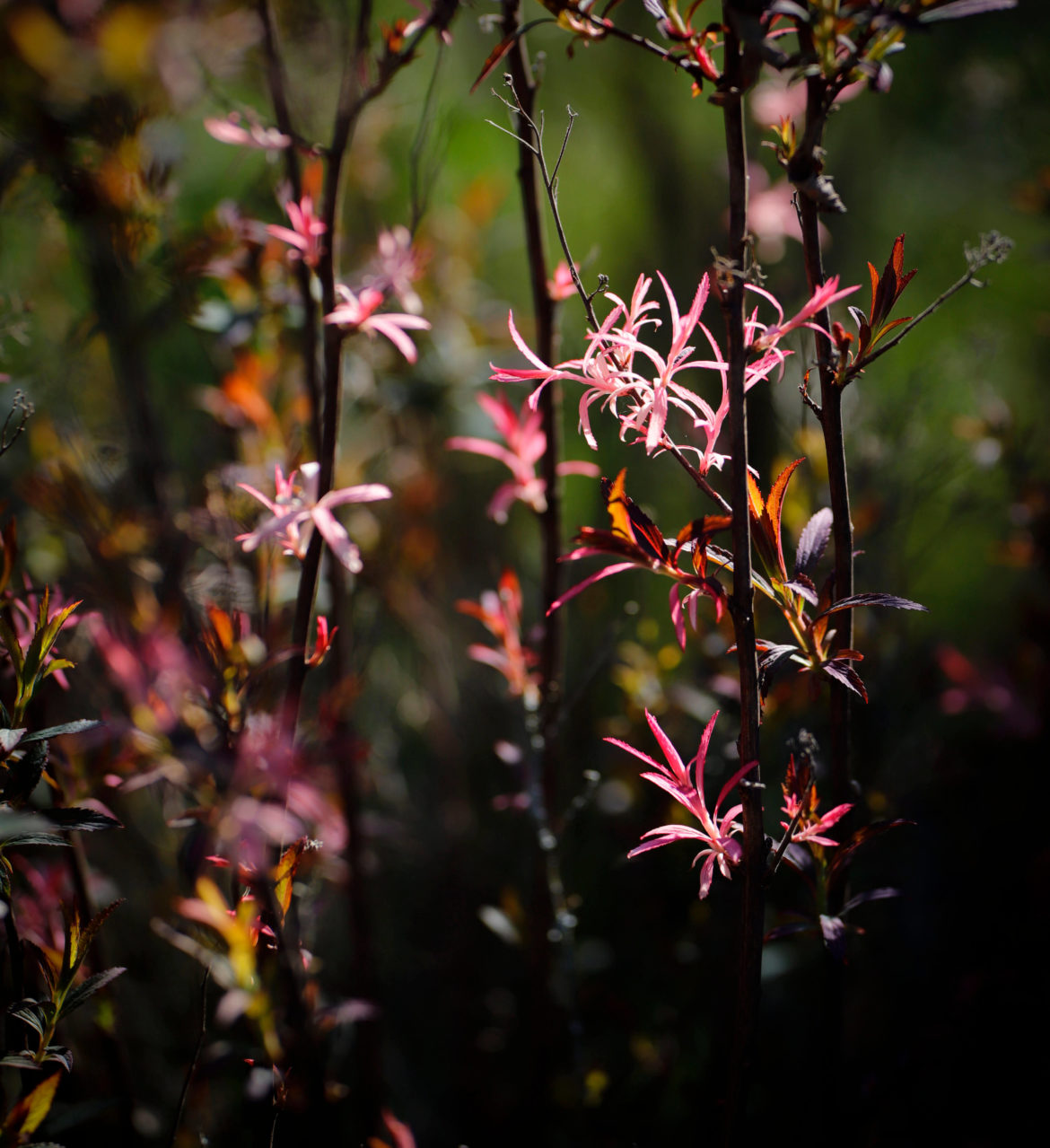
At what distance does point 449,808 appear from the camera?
126 centimetres

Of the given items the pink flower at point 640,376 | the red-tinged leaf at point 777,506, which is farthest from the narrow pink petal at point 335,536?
the red-tinged leaf at point 777,506

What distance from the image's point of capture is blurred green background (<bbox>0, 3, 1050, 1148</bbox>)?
0.74 m

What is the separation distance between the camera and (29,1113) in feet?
1.41

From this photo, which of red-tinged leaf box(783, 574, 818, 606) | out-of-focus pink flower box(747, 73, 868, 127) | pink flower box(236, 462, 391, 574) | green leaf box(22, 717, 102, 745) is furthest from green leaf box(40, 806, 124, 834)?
out-of-focus pink flower box(747, 73, 868, 127)

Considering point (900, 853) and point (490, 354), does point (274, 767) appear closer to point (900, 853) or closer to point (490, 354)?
point (490, 354)

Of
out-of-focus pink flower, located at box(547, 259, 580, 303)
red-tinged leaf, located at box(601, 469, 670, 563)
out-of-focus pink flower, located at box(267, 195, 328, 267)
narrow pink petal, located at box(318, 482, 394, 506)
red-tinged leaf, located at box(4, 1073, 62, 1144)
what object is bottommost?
red-tinged leaf, located at box(4, 1073, 62, 1144)

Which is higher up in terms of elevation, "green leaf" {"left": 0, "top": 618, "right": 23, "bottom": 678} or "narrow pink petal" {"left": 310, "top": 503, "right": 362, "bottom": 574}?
"narrow pink petal" {"left": 310, "top": 503, "right": 362, "bottom": 574}

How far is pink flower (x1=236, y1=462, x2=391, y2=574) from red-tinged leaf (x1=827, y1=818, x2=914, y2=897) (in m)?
0.32

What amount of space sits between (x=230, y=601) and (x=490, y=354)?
2.08ft

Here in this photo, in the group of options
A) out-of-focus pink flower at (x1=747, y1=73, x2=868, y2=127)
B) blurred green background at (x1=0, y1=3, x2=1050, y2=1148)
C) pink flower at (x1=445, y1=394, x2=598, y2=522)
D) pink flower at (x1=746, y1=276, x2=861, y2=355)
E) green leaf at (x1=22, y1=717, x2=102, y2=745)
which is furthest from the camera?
out-of-focus pink flower at (x1=747, y1=73, x2=868, y2=127)

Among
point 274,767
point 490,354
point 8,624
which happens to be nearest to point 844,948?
point 274,767

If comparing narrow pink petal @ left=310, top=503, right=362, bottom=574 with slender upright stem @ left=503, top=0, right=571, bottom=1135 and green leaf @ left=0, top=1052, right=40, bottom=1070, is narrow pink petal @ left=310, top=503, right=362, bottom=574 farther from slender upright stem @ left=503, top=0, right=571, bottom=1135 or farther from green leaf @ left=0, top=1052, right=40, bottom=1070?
green leaf @ left=0, top=1052, right=40, bottom=1070

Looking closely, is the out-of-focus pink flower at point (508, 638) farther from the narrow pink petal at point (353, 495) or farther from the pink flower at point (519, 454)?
the narrow pink petal at point (353, 495)

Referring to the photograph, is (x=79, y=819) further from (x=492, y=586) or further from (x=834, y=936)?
(x=492, y=586)
